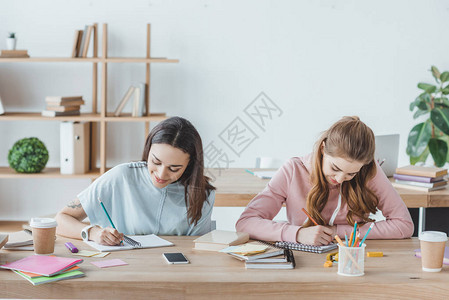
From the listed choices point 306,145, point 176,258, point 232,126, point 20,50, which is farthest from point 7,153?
point 176,258

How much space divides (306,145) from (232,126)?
58 cm

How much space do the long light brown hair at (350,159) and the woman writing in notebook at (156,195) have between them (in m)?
0.41

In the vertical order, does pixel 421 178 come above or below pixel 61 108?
below

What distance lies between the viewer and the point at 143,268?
173cm

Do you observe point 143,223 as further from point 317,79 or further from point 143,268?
point 317,79

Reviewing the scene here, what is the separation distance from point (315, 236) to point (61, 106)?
2.55 m

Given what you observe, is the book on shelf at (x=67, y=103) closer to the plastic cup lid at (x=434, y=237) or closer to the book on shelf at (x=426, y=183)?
the book on shelf at (x=426, y=183)

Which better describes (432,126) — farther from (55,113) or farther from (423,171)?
(55,113)

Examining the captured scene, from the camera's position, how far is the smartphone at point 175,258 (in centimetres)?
179

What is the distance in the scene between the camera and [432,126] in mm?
4281

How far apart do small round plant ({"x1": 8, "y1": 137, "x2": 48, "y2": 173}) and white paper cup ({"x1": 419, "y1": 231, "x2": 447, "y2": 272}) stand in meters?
2.98

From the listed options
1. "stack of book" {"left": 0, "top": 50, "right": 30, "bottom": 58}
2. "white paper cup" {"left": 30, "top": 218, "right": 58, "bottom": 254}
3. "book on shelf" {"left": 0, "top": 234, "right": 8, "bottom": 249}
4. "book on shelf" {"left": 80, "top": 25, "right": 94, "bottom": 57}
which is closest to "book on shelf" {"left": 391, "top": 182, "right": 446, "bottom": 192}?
"white paper cup" {"left": 30, "top": 218, "right": 58, "bottom": 254}

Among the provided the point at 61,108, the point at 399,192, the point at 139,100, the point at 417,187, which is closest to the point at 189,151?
the point at 399,192

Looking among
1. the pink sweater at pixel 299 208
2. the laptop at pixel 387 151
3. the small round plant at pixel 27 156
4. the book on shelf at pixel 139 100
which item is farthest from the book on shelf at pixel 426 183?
the small round plant at pixel 27 156
